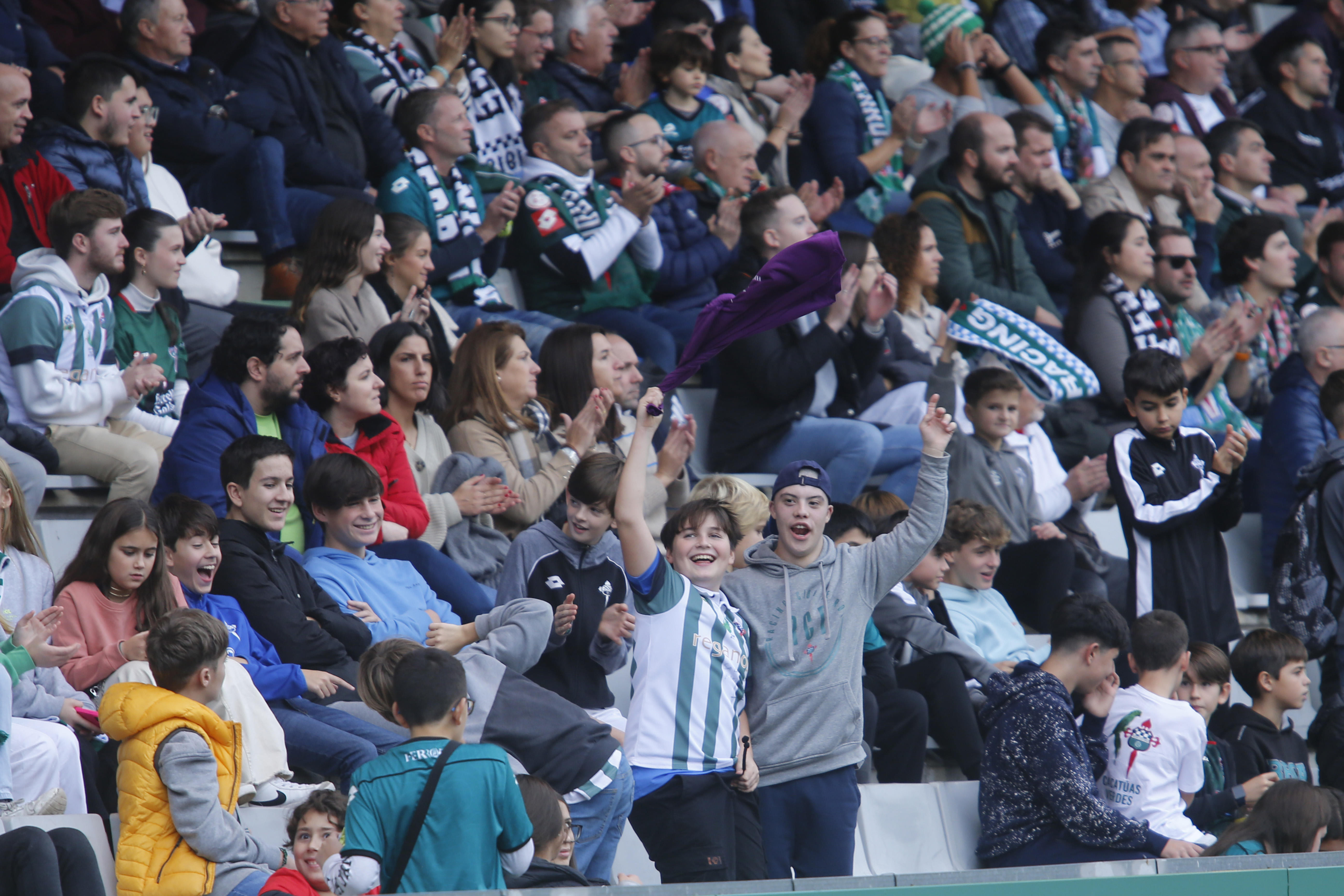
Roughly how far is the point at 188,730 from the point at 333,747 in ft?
2.46

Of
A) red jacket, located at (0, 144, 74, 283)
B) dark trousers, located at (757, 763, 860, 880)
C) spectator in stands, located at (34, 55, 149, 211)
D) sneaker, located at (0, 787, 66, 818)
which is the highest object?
spectator in stands, located at (34, 55, 149, 211)

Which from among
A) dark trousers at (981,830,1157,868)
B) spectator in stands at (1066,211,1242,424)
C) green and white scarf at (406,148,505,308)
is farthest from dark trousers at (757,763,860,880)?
spectator in stands at (1066,211,1242,424)

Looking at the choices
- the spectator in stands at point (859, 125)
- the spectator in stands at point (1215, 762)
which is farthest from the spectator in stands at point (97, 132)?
the spectator in stands at point (1215, 762)

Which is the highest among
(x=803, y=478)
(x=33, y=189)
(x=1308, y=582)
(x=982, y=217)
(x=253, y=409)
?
(x=982, y=217)

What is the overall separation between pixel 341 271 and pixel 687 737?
298 centimetres

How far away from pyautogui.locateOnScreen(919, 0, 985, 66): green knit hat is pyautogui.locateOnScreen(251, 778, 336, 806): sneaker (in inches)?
313

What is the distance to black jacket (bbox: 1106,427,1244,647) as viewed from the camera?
22.0ft

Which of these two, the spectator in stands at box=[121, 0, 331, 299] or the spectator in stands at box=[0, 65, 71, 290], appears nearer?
the spectator in stands at box=[0, 65, 71, 290]

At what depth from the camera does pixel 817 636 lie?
4832mm

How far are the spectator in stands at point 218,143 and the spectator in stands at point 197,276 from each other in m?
0.31

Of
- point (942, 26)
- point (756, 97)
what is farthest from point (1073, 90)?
point (756, 97)

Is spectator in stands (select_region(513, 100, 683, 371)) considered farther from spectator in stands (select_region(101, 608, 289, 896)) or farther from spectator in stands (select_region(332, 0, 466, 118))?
spectator in stands (select_region(101, 608, 289, 896))

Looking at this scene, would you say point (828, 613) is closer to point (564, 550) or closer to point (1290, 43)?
point (564, 550)

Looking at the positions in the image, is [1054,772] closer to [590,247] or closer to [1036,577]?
[1036,577]
